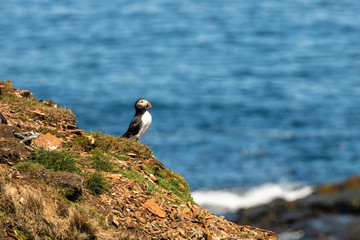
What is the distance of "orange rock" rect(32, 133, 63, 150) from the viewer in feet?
46.6

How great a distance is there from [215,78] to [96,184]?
3285 cm

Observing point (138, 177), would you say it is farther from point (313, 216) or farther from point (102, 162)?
point (313, 216)

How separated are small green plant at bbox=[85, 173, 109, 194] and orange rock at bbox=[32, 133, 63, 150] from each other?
1635mm

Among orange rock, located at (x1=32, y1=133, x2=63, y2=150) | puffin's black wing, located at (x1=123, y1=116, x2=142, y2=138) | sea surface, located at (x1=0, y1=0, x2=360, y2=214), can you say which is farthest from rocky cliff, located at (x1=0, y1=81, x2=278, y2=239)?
sea surface, located at (x1=0, y1=0, x2=360, y2=214)

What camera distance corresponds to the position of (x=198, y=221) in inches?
541

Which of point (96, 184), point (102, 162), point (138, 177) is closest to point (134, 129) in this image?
point (138, 177)

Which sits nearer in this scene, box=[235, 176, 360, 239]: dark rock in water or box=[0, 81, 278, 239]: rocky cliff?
box=[0, 81, 278, 239]: rocky cliff

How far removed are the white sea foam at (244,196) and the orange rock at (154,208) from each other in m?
11.0

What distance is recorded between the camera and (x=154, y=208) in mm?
13273

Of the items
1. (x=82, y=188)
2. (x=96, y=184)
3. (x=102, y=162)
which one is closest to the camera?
(x=82, y=188)

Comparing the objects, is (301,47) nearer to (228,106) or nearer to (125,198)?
(228,106)

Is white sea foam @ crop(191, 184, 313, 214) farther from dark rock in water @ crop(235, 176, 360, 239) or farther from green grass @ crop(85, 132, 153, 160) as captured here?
green grass @ crop(85, 132, 153, 160)

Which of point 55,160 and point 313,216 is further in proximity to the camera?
point 313,216

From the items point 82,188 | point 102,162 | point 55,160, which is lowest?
point 82,188
